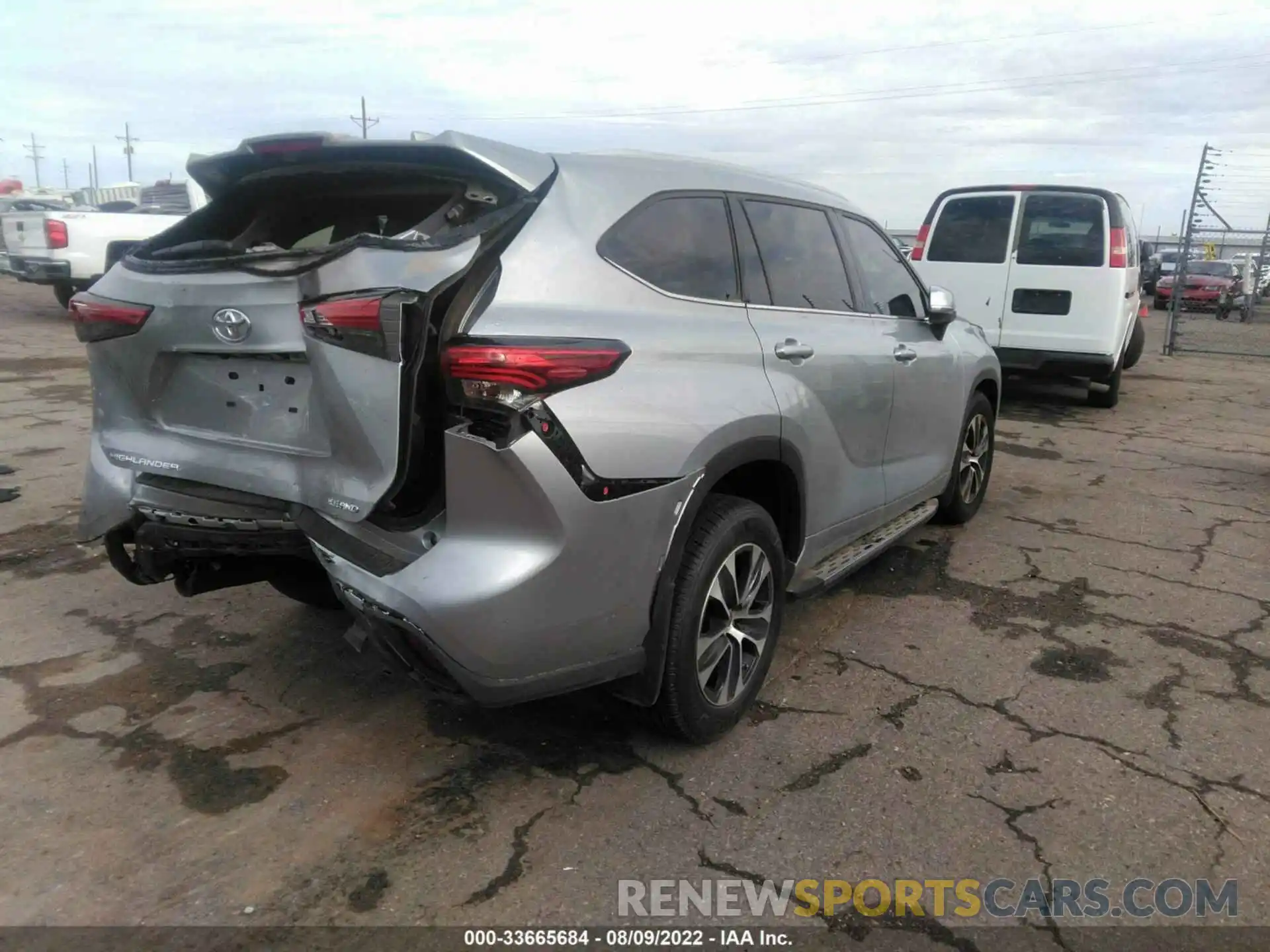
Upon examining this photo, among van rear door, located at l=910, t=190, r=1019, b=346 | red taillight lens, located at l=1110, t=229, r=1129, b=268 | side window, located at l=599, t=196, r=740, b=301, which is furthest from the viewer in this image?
van rear door, located at l=910, t=190, r=1019, b=346

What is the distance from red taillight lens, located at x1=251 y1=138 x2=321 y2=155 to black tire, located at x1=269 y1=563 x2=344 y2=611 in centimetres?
126

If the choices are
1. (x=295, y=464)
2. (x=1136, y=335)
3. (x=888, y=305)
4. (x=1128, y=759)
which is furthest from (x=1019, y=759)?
(x=1136, y=335)

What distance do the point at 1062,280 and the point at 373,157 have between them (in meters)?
7.96

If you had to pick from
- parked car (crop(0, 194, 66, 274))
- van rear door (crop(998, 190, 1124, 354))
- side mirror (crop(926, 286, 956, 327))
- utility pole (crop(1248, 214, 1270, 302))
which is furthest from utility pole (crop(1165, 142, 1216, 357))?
parked car (crop(0, 194, 66, 274))

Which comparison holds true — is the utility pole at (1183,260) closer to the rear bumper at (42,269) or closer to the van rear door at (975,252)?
the van rear door at (975,252)

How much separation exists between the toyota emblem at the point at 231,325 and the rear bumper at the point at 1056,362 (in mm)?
7787

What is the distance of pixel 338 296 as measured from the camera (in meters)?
2.55

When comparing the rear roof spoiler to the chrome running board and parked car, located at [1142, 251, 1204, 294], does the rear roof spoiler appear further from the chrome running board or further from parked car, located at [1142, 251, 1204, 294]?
parked car, located at [1142, 251, 1204, 294]

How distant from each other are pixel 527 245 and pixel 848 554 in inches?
80.6

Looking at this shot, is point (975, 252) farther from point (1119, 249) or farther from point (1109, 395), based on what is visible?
point (1109, 395)

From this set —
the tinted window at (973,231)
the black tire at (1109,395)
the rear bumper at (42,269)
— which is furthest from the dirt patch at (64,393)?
the black tire at (1109,395)

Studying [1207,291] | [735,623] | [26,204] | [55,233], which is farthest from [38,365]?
[1207,291]

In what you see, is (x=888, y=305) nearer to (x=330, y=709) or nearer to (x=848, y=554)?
(x=848, y=554)

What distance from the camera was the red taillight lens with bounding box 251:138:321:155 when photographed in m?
2.93
